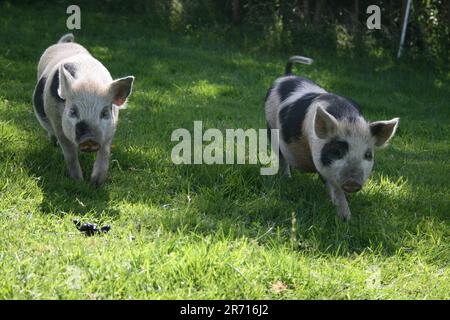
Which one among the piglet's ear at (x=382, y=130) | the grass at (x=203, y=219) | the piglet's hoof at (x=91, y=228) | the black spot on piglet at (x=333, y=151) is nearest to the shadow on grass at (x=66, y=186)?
the grass at (x=203, y=219)

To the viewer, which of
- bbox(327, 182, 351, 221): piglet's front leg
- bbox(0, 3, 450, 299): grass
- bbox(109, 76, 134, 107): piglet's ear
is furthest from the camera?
bbox(109, 76, 134, 107): piglet's ear

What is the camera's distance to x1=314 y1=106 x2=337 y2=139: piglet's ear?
4.17 meters

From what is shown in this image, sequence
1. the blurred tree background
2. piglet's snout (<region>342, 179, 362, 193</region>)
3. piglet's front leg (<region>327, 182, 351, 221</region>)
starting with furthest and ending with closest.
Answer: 1. the blurred tree background
2. piglet's front leg (<region>327, 182, 351, 221</region>)
3. piglet's snout (<region>342, 179, 362, 193</region>)

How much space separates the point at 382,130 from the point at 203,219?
1407 mm

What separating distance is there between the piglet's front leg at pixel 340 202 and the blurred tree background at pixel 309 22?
7.17 meters

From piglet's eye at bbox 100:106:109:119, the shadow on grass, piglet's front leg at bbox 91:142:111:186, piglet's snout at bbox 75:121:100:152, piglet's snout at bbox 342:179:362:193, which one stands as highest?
piglet's eye at bbox 100:106:109:119

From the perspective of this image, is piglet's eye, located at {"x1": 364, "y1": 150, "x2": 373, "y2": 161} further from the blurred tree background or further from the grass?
the blurred tree background

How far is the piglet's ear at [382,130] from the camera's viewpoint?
13.9 feet

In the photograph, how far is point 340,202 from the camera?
4.38 m

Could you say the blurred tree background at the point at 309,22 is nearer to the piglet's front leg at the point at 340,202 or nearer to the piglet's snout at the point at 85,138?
the piglet's front leg at the point at 340,202

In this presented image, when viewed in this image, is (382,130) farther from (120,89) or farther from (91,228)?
(91,228)

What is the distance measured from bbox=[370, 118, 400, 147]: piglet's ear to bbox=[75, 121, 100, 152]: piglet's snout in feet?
6.34

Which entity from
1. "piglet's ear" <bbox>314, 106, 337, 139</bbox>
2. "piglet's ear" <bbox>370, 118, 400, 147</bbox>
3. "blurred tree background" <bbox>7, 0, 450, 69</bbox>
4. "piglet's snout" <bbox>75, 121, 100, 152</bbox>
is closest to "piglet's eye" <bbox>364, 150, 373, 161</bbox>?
"piglet's ear" <bbox>370, 118, 400, 147</bbox>

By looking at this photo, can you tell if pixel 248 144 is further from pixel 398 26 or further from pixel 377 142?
pixel 398 26
